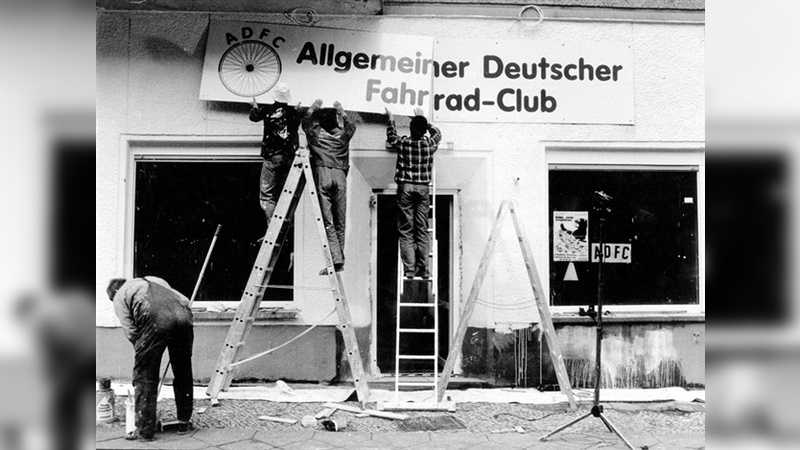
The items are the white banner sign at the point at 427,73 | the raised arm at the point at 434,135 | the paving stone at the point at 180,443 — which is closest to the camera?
the paving stone at the point at 180,443

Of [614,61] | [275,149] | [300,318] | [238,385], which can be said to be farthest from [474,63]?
[238,385]

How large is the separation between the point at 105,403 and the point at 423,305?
3.16 m

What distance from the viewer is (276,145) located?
6879 millimetres

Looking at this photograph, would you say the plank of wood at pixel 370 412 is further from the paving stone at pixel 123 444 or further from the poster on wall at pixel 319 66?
the poster on wall at pixel 319 66

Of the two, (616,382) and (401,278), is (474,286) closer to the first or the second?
(401,278)

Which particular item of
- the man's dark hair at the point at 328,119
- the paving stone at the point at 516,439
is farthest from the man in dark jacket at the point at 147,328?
the paving stone at the point at 516,439

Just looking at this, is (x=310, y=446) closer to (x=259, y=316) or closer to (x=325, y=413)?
(x=325, y=413)

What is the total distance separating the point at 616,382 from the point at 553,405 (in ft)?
3.61

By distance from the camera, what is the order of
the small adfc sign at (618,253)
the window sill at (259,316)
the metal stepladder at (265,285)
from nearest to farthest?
the metal stepladder at (265,285), the window sill at (259,316), the small adfc sign at (618,253)

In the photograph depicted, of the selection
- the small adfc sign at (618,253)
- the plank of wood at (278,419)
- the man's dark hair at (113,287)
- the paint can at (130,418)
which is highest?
the small adfc sign at (618,253)

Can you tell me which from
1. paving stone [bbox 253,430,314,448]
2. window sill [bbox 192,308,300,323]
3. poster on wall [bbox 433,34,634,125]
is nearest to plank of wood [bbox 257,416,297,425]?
paving stone [bbox 253,430,314,448]

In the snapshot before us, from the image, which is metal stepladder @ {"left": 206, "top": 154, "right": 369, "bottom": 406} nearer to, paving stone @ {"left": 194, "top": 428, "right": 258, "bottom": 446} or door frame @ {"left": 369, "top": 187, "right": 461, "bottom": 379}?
paving stone @ {"left": 194, "top": 428, "right": 258, "bottom": 446}

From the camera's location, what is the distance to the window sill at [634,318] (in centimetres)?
730

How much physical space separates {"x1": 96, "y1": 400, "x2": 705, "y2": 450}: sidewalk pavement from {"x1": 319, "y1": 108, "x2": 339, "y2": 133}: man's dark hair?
9.66 ft
